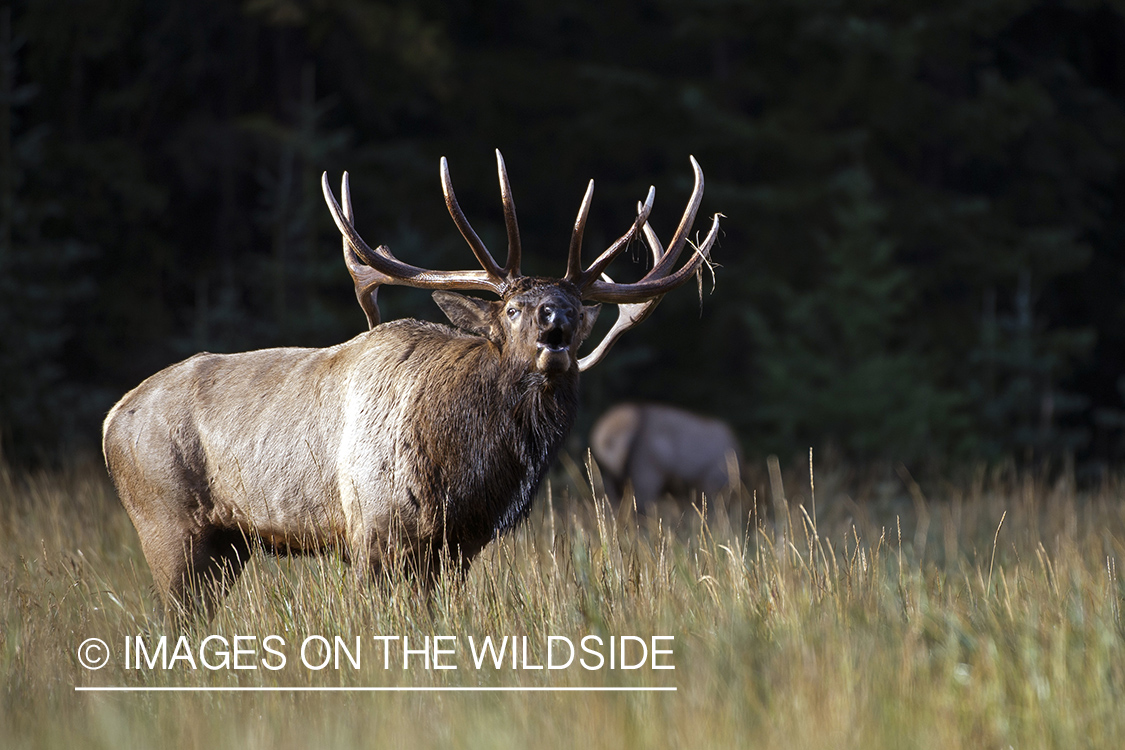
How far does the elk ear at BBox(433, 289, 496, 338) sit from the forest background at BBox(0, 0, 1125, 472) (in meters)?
7.45

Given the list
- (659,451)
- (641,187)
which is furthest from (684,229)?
(641,187)

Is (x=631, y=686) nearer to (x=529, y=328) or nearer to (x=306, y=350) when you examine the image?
(x=529, y=328)

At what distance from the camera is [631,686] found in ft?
10.5

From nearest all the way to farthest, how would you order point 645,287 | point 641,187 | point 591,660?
point 591,660, point 645,287, point 641,187

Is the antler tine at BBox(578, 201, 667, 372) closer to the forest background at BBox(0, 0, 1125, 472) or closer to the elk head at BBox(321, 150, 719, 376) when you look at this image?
the elk head at BBox(321, 150, 719, 376)

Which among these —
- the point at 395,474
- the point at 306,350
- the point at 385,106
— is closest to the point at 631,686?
the point at 395,474

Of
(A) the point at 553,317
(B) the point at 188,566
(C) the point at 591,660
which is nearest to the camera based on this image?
(C) the point at 591,660

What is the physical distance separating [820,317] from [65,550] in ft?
35.1

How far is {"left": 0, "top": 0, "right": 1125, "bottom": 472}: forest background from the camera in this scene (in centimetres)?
1280

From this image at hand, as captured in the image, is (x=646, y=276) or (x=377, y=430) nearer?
(x=377, y=430)

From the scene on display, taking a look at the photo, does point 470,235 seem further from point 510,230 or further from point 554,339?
point 554,339

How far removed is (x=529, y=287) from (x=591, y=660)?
1.40m

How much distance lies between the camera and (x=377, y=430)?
4.29 m

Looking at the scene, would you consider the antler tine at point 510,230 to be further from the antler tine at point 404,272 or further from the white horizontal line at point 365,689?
the white horizontal line at point 365,689
